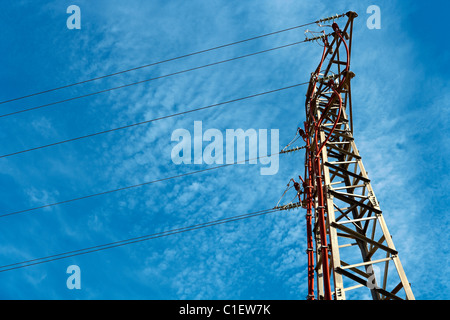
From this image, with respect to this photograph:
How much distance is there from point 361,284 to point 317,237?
3.37m

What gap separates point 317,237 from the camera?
14719 mm

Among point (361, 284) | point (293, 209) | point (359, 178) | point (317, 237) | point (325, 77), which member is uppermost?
point (325, 77)

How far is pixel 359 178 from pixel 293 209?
7.69 metres

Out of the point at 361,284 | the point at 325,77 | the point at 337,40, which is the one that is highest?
the point at 337,40

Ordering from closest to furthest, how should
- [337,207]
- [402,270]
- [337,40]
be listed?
[402,270] → [337,207] → [337,40]

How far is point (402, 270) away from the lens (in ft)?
35.6
